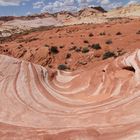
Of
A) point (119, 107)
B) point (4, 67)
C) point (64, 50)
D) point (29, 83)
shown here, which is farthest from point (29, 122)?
point (64, 50)

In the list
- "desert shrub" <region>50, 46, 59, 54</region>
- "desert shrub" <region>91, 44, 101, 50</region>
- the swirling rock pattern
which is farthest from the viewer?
"desert shrub" <region>50, 46, 59, 54</region>

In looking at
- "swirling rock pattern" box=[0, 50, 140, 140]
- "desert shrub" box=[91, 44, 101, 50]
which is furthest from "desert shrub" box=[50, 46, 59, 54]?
"swirling rock pattern" box=[0, 50, 140, 140]

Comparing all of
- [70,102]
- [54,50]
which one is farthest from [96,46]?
[70,102]

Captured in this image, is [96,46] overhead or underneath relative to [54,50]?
overhead

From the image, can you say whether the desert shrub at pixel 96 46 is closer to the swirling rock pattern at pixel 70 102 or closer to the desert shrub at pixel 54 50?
the desert shrub at pixel 54 50

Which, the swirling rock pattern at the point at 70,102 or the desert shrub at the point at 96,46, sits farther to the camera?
the desert shrub at the point at 96,46

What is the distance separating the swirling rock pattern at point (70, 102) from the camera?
7.34 metres

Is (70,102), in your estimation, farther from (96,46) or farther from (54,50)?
(54,50)

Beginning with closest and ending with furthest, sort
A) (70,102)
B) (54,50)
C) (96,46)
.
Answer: (70,102)
(96,46)
(54,50)

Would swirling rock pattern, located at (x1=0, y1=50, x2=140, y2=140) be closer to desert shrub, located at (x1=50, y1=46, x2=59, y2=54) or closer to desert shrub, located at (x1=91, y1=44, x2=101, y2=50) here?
desert shrub, located at (x1=91, y1=44, x2=101, y2=50)

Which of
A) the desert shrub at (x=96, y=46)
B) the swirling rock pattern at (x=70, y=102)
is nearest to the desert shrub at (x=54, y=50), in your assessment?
the desert shrub at (x=96, y=46)

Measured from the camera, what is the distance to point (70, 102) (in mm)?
9633

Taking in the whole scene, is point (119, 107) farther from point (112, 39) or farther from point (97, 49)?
point (112, 39)

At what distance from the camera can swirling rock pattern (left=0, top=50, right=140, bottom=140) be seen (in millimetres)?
7340
